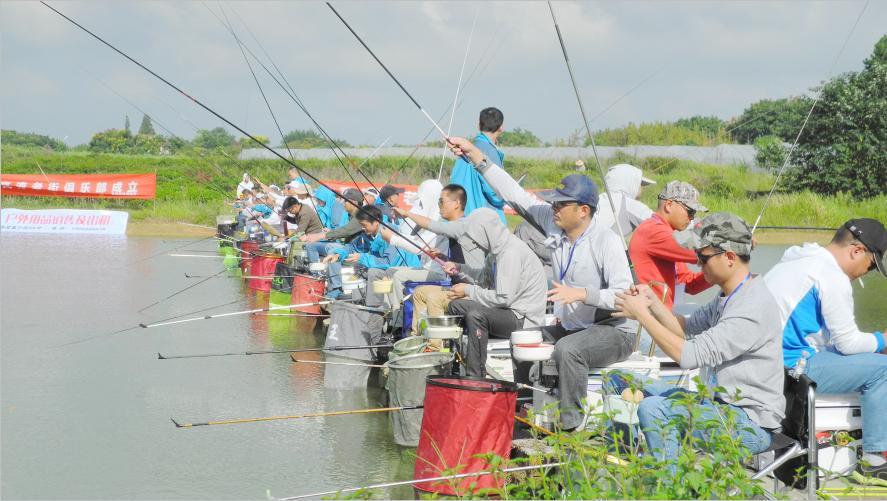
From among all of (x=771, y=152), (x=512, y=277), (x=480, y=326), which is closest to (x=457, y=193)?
(x=512, y=277)

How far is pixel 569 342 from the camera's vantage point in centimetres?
480

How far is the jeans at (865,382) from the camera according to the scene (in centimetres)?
407

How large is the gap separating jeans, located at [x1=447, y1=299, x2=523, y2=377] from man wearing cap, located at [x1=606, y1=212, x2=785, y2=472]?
2.12 meters

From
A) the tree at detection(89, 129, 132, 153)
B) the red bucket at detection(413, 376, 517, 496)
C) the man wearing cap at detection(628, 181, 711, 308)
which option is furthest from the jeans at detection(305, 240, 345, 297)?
the tree at detection(89, 129, 132, 153)

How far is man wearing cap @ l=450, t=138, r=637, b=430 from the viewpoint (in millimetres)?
4703

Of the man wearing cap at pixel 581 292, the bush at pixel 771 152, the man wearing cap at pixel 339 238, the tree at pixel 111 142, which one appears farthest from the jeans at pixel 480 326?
the tree at pixel 111 142

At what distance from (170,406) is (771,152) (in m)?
18.1

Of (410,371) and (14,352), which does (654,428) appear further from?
(14,352)

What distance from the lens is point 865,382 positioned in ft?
13.5

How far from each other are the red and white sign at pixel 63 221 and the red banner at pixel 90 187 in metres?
2.72

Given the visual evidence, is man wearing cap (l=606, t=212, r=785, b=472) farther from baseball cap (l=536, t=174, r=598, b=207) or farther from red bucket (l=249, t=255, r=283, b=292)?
red bucket (l=249, t=255, r=283, b=292)

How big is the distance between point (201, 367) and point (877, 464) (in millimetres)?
5744

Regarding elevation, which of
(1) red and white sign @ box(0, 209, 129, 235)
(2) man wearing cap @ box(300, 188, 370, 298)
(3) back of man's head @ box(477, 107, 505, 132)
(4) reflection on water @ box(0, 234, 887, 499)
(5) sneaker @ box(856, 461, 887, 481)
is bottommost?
(4) reflection on water @ box(0, 234, 887, 499)

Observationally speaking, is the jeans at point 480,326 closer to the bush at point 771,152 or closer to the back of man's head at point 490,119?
the back of man's head at point 490,119
